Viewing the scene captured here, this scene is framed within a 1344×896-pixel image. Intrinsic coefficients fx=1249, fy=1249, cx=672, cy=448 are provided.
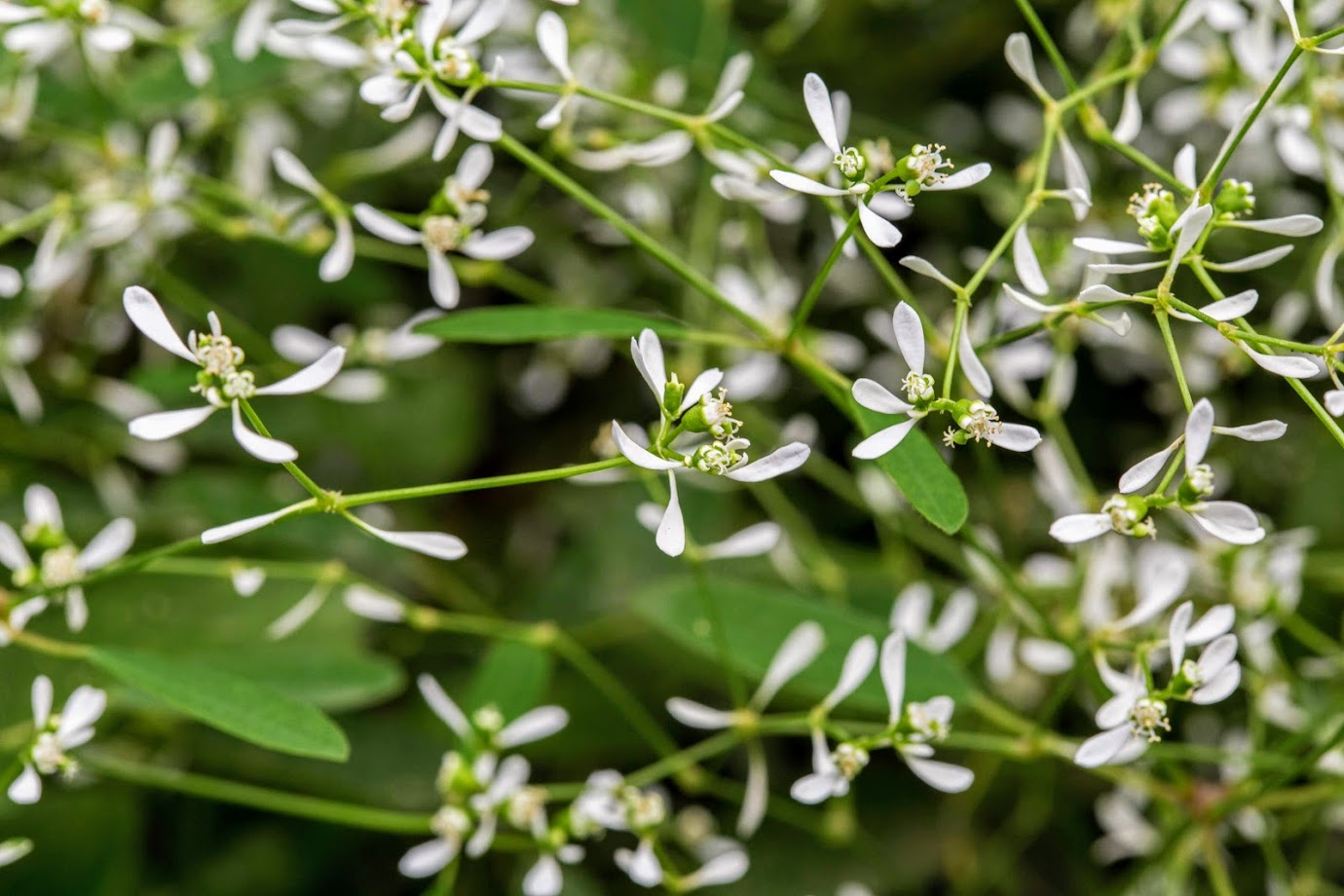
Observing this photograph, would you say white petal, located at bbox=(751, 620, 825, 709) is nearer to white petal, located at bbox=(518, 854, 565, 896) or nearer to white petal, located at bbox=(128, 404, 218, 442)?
white petal, located at bbox=(518, 854, 565, 896)

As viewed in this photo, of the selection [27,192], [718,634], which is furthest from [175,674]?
[27,192]

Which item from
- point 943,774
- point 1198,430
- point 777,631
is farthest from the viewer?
point 777,631

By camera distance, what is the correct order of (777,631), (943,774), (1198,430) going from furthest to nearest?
1. (777,631)
2. (943,774)
3. (1198,430)

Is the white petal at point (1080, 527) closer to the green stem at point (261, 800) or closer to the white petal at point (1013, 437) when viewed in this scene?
the white petal at point (1013, 437)

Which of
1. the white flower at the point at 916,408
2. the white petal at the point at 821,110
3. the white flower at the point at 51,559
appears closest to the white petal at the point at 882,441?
the white flower at the point at 916,408

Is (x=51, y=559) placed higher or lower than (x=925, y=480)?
lower

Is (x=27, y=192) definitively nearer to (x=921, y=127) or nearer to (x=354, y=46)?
(x=354, y=46)

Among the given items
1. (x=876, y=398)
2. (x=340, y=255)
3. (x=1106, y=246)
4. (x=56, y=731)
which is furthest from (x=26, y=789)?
(x=1106, y=246)

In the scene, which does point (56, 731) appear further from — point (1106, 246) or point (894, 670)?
point (1106, 246)
